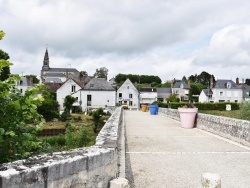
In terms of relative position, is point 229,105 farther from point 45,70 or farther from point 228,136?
point 45,70

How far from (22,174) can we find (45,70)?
411ft

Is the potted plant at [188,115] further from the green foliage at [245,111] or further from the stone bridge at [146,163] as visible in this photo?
the green foliage at [245,111]

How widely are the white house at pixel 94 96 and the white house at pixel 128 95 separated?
8.21m

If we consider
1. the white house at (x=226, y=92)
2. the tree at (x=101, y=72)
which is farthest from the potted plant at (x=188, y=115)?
the tree at (x=101, y=72)

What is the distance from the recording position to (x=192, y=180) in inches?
178

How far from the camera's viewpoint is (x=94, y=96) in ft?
180

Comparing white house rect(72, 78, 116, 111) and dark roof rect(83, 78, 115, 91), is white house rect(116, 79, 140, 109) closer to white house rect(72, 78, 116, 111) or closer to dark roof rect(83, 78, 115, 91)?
dark roof rect(83, 78, 115, 91)

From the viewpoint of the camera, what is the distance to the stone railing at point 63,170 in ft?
7.03

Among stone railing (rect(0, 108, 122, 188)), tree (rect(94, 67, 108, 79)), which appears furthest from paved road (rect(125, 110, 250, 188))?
tree (rect(94, 67, 108, 79))

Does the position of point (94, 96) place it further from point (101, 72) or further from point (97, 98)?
point (101, 72)

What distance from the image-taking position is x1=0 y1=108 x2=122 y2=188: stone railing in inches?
84.4

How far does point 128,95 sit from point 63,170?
61.5 m

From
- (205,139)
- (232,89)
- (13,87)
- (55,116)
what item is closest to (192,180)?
(13,87)

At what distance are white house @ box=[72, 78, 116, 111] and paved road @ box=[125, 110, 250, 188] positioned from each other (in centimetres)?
4648
